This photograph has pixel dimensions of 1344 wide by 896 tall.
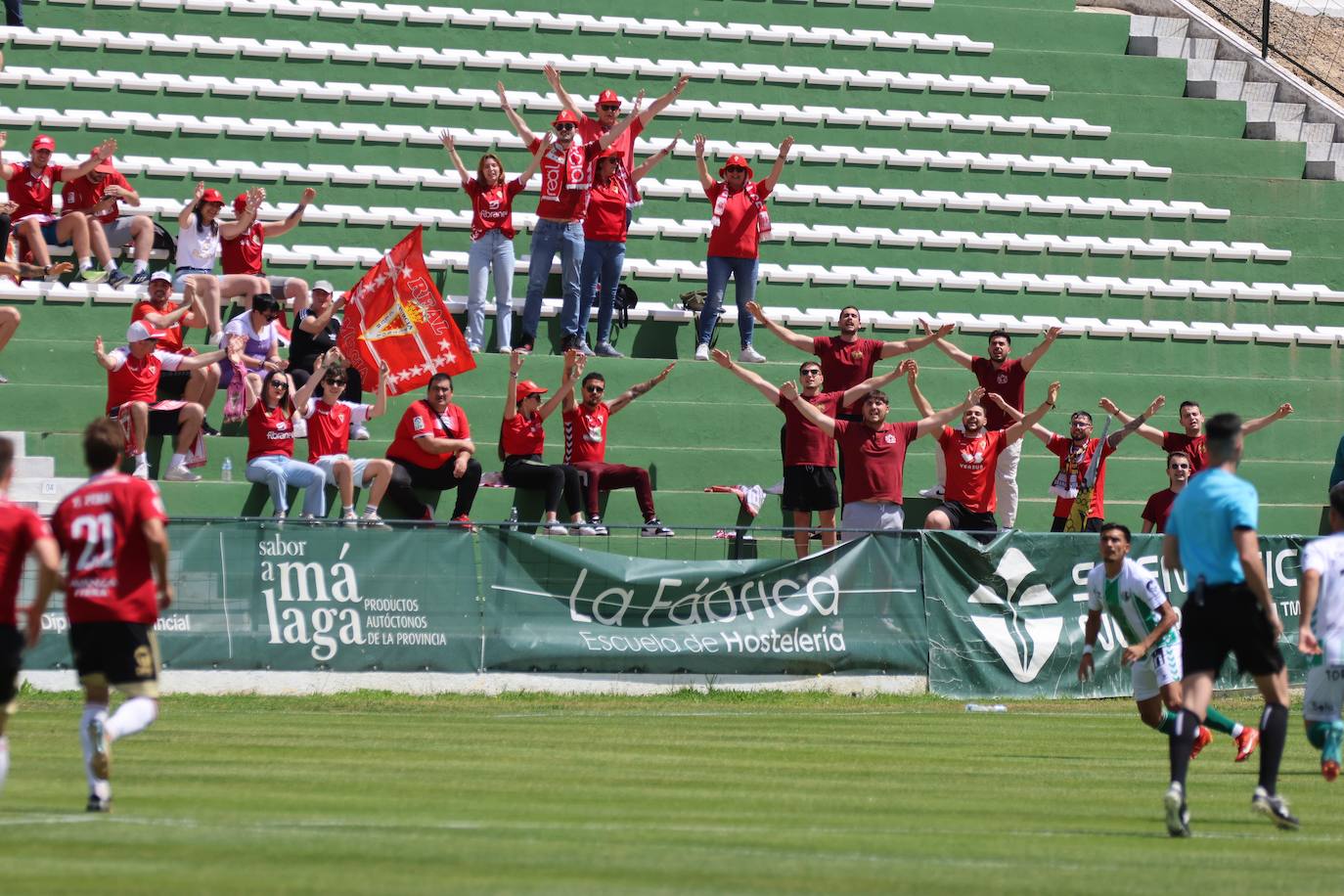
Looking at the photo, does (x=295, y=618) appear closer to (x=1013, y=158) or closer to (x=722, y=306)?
(x=722, y=306)

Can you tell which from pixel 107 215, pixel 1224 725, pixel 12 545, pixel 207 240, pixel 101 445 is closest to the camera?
pixel 12 545

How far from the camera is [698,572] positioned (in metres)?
18.7

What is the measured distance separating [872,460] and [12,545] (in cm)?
1189

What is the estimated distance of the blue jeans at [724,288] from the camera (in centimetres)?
2366

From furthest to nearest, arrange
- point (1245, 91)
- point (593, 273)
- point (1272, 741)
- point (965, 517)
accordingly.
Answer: point (1245, 91)
point (593, 273)
point (965, 517)
point (1272, 741)

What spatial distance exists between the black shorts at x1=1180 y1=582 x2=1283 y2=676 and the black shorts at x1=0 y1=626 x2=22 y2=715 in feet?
19.0

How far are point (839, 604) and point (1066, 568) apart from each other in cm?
243

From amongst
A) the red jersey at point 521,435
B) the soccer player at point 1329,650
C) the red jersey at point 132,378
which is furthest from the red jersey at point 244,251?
the soccer player at point 1329,650

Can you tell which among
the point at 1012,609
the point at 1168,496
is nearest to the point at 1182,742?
the point at 1012,609

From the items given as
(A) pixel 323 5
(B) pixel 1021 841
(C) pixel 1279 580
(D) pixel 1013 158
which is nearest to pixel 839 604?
(C) pixel 1279 580

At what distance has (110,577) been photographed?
996 centimetres

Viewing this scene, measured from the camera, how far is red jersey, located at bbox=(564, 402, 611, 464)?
20.6m

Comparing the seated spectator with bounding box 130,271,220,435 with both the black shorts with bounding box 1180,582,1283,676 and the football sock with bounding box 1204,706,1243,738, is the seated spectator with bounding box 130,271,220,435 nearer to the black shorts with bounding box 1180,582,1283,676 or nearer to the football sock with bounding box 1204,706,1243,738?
the football sock with bounding box 1204,706,1243,738

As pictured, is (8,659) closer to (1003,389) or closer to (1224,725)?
(1224,725)
